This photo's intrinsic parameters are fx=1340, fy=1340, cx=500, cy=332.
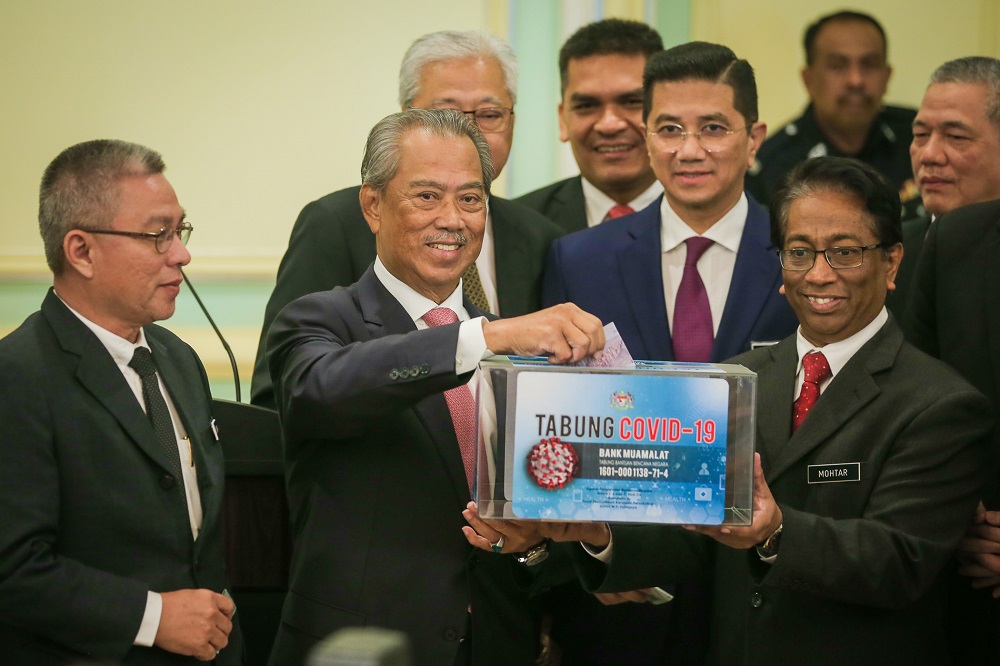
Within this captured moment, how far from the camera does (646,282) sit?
326 cm

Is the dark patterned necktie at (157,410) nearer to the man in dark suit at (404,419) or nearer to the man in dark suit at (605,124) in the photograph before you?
the man in dark suit at (404,419)

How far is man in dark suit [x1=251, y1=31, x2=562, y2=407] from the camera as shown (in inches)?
126

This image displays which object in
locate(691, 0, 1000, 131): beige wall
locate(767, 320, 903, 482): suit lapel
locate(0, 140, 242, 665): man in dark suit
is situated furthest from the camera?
locate(691, 0, 1000, 131): beige wall

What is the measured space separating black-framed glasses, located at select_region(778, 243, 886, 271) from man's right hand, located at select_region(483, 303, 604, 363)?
71cm

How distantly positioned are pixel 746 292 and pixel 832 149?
237 cm

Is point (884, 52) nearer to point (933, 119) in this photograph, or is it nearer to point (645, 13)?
point (645, 13)

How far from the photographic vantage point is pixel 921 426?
8.43ft

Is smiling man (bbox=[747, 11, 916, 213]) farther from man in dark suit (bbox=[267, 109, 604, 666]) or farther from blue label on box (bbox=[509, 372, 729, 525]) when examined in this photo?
blue label on box (bbox=[509, 372, 729, 525])

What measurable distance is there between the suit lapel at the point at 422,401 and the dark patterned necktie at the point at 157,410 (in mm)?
417

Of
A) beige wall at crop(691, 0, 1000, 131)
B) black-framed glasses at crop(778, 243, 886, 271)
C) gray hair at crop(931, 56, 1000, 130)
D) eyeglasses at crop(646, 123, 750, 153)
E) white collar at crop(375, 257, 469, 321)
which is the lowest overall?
white collar at crop(375, 257, 469, 321)

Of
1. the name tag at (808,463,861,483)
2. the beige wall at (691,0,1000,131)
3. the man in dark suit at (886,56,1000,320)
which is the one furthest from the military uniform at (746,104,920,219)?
the name tag at (808,463,861,483)

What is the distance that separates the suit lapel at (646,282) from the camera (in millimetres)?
3180

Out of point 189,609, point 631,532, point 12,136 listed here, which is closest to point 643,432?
point 631,532

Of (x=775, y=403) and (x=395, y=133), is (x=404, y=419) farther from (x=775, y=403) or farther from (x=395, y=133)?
(x=775, y=403)
